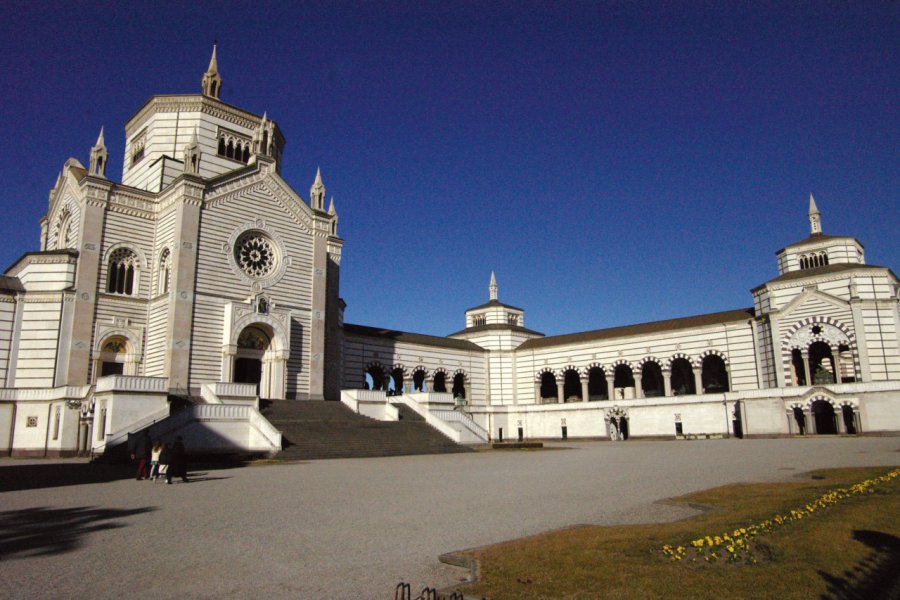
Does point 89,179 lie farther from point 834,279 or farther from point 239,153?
point 834,279

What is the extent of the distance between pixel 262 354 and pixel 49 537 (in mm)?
31512

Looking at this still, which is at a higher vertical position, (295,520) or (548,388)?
(548,388)

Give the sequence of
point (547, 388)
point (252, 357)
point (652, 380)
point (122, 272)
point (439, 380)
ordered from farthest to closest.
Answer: point (547, 388) < point (652, 380) < point (439, 380) < point (252, 357) < point (122, 272)

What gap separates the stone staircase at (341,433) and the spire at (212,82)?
967 inches

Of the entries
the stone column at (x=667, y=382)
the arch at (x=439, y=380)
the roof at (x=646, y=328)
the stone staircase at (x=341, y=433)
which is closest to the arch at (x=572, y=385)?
the roof at (x=646, y=328)

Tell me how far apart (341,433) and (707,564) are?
27.6 metres

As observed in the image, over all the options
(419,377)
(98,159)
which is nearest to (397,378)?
(419,377)

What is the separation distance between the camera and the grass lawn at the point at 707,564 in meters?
6.71

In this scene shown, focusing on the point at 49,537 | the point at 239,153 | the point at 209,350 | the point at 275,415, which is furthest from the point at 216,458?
the point at 239,153

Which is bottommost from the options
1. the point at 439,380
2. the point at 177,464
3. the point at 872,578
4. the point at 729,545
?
the point at 872,578

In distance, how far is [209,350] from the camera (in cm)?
3816

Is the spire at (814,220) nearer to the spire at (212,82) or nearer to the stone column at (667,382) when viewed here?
A: the stone column at (667,382)

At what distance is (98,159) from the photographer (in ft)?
135

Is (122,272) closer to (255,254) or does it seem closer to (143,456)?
(255,254)
